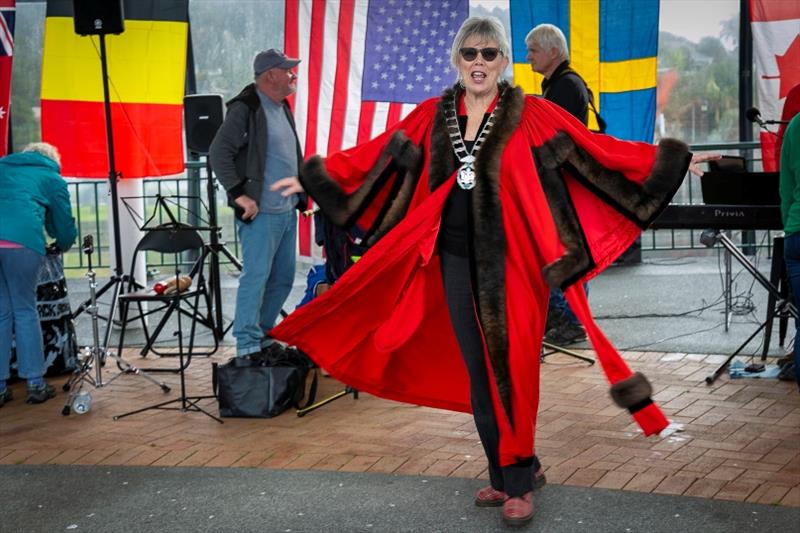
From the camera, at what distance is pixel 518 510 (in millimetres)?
4355

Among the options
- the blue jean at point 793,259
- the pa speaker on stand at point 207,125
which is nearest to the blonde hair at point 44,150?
the pa speaker on stand at point 207,125

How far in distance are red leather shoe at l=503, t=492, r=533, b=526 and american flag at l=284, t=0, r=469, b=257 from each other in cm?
533

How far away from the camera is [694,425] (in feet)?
18.8

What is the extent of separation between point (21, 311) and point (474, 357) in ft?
11.8

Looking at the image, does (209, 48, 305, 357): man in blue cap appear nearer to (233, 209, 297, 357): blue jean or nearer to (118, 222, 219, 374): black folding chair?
(233, 209, 297, 357): blue jean

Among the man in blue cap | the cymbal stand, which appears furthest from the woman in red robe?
the cymbal stand

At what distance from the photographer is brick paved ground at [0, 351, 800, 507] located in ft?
16.3

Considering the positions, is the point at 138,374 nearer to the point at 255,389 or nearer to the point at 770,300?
the point at 255,389

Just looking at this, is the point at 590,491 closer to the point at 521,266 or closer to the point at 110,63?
the point at 521,266

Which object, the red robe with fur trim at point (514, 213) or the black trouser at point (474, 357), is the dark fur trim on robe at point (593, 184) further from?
the black trouser at point (474, 357)

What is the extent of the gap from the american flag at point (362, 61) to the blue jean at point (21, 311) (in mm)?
2979

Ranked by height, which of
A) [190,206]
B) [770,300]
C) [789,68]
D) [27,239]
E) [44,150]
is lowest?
[770,300]

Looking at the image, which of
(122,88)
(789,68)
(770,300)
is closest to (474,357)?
(770,300)

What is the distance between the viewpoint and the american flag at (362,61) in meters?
9.25
